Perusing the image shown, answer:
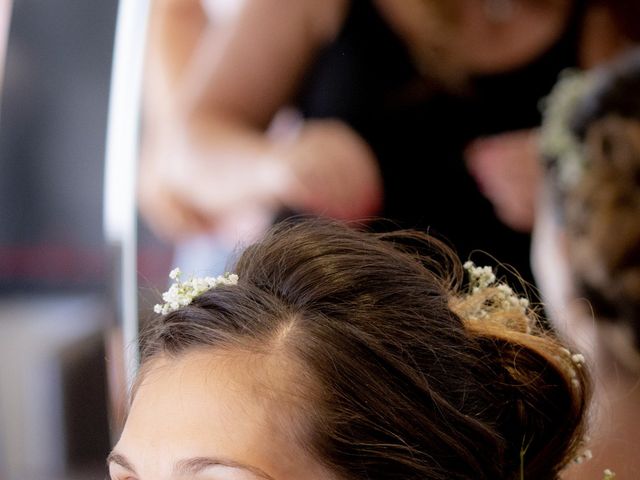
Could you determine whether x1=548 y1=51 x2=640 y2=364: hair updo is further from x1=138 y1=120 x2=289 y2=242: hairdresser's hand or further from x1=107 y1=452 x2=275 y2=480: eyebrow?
x1=107 y1=452 x2=275 y2=480: eyebrow

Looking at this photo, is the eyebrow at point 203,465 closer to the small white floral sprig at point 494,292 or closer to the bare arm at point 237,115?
the small white floral sprig at point 494,292

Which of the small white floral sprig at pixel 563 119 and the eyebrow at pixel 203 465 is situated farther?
the small white floral sprig at pixel 563 119

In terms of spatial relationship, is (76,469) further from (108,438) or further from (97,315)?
(97,315)

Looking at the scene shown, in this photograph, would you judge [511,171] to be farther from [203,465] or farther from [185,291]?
[203,465]

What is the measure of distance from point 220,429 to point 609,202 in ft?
3.15

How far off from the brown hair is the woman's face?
2 cm

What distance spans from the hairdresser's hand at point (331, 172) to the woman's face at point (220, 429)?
2.65 feet

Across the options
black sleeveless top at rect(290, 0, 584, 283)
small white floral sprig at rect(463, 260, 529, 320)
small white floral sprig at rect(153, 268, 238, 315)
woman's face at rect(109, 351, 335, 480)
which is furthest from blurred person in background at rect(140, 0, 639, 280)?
woman's face at rect(109, 351, 335, 480)

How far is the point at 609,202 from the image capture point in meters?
1.56

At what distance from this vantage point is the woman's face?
0.83 m

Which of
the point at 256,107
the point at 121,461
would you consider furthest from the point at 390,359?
the point at 256,107

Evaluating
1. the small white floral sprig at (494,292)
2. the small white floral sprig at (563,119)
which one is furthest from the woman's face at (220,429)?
the small white floral sprig at (563,119)

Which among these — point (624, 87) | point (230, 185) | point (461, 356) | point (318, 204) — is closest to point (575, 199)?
point (624, 87)

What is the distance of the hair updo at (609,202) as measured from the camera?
1551 mm
